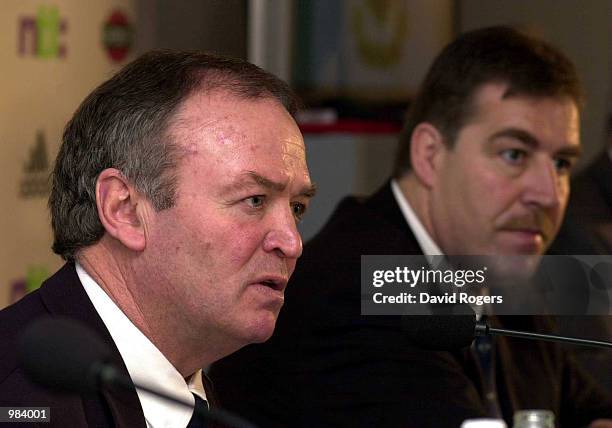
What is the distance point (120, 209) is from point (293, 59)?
1817 millimetres

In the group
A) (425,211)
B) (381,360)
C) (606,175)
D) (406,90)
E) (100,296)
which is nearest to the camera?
(100,296)

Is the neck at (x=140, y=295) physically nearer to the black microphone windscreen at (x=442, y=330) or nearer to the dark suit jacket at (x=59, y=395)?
the dark suit jacket at (x=59, y=395)

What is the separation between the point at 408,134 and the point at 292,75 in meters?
0.88

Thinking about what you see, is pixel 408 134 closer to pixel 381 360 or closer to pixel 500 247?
pixel 500 247

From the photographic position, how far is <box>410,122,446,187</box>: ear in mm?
2383

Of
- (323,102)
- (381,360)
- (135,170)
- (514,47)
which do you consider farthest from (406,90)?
(135,170)

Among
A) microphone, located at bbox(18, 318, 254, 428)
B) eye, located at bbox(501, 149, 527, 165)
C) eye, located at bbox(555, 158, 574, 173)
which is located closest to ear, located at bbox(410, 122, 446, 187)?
eye, located at bbox(501, 149, 527, 165)

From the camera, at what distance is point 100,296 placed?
4.92ft

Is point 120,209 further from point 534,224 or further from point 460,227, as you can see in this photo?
point 534,224

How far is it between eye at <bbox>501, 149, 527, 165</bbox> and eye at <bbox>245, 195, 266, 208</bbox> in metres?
0.96

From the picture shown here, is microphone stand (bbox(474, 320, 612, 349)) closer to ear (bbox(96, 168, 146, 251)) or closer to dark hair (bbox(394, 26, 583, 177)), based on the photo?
ear (bbox(96, 168, 146, 251))

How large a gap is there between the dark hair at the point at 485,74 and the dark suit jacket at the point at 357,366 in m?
0.22

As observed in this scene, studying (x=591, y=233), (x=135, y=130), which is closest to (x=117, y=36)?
(x=591, y=233)

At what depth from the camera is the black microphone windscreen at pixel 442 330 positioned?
147 centimetres
